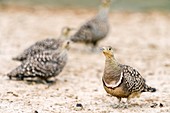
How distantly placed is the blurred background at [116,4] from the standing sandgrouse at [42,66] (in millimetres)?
10011

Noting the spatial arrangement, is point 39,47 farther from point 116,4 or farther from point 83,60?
point 116,4

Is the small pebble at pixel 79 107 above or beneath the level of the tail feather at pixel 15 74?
beneath

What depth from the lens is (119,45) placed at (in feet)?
54.9

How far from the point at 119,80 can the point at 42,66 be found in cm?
243

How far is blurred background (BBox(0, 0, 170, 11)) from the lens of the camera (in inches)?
846

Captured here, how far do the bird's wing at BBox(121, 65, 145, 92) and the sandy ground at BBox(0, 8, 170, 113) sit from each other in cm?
32

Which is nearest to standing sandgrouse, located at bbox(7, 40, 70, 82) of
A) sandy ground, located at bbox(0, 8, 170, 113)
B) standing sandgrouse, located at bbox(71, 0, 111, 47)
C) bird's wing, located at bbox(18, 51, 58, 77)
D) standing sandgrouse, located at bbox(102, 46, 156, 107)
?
bird's wing, located at bbox(18, 51, 58, 77)

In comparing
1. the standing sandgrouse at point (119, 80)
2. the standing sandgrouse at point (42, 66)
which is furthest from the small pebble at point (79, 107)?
the standing sandgrouse at point (42, 66)

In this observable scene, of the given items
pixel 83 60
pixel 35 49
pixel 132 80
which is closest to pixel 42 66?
pixel 35 49

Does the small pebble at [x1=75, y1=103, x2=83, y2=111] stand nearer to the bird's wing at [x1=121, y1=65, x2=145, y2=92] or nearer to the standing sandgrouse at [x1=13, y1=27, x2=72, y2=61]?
the bird's wing at [x1=121, y1=65, x2=145, y2=92]

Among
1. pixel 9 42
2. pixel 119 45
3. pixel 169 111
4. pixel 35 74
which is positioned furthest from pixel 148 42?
pixel 169 111

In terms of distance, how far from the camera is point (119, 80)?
940cm

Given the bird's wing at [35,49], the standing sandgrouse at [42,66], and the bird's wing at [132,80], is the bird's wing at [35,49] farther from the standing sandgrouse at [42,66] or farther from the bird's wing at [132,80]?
the bird's wing at [132,80]

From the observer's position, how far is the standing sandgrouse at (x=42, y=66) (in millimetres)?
11430
